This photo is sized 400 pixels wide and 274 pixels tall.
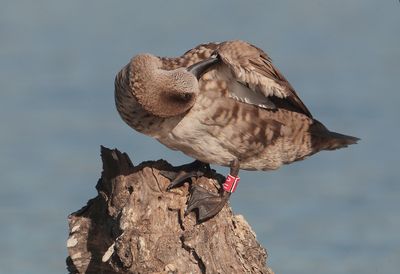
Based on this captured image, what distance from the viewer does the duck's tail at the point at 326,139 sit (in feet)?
37.0

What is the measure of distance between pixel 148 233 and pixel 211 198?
34.6 inches

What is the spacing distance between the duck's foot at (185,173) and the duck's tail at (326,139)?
1.44 metres

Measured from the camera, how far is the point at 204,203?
891 centimetres

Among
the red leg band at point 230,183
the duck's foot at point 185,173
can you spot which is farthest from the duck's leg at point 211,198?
the duck's foot at point 185,173

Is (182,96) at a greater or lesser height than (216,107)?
lesser

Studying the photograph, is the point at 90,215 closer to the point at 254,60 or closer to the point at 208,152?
the point at 208,152

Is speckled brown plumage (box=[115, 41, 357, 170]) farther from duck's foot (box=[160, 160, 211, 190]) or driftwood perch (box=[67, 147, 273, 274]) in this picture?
driftwood perch (box=[67, 147, 273, 274])

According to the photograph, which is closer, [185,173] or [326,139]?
[185,173]

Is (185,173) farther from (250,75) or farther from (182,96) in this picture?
(250,75)

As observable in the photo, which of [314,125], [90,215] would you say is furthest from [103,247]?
[314,125]

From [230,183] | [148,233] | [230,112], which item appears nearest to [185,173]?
[230,183]

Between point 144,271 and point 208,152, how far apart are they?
1992mm

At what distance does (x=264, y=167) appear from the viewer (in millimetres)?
10875

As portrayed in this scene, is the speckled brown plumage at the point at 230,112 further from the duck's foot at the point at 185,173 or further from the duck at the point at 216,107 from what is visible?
the duck's foot at the point at 185,173
